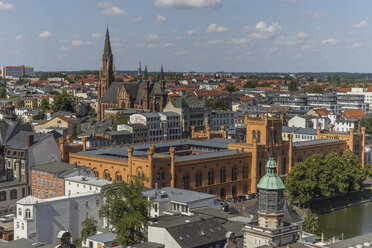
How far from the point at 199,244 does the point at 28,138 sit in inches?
1811

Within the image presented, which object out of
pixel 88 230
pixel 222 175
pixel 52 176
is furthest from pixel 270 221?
pixel 222 175

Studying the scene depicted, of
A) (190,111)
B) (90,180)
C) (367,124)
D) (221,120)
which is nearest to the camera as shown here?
(90,180)

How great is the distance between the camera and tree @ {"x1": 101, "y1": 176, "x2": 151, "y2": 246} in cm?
6112

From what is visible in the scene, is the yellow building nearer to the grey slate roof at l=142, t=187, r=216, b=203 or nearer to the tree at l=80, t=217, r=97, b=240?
the grey slate roof at l=142, t=187, r=216, b=203

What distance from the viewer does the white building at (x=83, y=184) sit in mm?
80062

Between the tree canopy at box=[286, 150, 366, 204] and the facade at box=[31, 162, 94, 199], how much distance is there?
114 feet

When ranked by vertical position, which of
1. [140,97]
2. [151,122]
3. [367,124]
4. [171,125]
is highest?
[140,97]

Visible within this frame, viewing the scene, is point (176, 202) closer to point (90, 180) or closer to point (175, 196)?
point (175, 196)

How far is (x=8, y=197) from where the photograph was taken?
89.8m

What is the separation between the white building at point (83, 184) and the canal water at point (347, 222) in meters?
33.0

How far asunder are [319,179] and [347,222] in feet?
30.0

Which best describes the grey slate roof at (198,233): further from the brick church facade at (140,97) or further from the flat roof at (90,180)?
the brick church facade at (140,97)

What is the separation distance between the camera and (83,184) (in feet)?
271

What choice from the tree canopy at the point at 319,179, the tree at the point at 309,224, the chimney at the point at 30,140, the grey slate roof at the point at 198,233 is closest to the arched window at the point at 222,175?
the tree canopy at the point at 319,179
